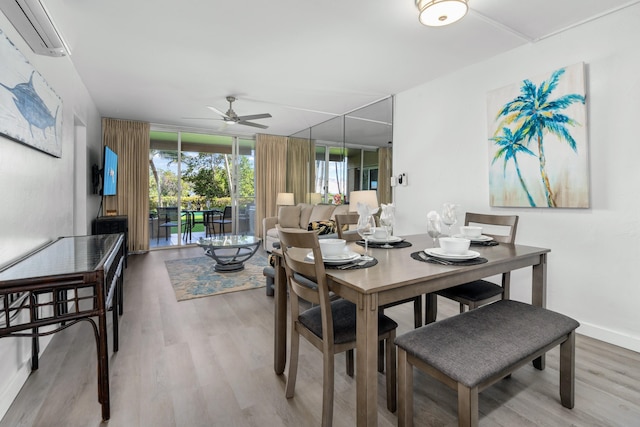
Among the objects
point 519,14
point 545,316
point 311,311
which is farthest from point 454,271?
point 519,14

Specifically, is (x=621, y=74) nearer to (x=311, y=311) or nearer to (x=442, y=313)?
(x=442, y=313)

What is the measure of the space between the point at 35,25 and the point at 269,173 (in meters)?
5.09

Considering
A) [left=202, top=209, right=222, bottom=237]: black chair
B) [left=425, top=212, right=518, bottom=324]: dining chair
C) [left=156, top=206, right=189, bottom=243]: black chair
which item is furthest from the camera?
[left=202, top=209, right=222, bottom=237]: black chair

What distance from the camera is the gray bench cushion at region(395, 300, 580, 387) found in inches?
44.6

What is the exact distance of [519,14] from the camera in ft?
7.34

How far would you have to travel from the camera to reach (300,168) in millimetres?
6719

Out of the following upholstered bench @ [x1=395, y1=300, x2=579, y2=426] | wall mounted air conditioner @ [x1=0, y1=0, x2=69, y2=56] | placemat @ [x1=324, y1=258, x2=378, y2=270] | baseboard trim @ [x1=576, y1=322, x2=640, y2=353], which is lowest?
baseboard trim @ [x1=576, y1=322, x2=640, y2=353]

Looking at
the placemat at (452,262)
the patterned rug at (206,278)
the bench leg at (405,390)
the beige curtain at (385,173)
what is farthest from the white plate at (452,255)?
the beige curtain at (385,173)

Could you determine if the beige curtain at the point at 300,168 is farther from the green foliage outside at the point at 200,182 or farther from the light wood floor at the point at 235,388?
the light wood floor at the point at 235,388

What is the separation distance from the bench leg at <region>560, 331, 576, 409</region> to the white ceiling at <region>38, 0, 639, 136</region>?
2.18 m

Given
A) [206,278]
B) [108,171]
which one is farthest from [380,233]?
[108,171]

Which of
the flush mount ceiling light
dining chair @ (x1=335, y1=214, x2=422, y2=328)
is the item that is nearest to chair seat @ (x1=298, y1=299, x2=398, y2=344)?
dining chair @ (x1=335, y1=214, x2=422, y2=328)

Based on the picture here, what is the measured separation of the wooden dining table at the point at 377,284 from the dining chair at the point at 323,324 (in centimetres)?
9

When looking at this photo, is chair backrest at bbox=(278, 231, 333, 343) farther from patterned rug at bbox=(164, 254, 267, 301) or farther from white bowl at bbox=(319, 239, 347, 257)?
patterned rug at bbox=(164, 254, 267, 301)
